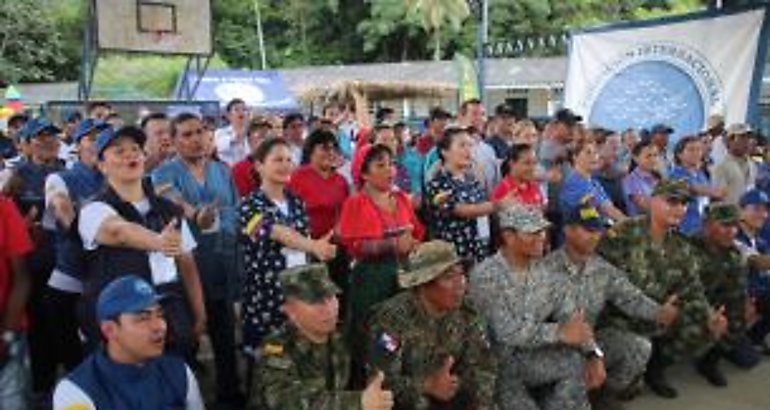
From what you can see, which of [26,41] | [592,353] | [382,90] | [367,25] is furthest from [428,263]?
[367,25]

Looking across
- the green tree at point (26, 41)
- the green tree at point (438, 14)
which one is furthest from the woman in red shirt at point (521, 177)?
the green tree at point (438, 14)

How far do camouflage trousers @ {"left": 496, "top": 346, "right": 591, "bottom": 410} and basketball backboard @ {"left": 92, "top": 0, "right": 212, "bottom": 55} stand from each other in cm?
Answer: 1085

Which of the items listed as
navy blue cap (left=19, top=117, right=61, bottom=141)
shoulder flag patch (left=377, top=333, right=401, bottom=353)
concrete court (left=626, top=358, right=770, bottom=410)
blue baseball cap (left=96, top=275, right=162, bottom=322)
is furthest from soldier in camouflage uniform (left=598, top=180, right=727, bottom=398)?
navy blue cap (left=19, top=117, right=61, bottom=141)

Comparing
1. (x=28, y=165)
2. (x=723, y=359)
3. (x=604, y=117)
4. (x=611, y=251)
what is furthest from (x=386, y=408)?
(x=604, y=117)

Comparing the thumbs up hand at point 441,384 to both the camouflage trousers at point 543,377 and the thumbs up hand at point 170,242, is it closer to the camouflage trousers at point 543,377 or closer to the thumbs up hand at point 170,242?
the camouflage trousers at point 543,377

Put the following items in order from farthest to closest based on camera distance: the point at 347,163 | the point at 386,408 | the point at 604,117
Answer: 1. the point at 604,117
2. the point at 347,163
3. the point at 386,408

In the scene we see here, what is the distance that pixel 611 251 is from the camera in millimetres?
4926

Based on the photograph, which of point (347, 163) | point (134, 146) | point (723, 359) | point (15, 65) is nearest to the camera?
point (134, 146)

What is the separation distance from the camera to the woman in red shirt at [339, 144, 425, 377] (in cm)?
425

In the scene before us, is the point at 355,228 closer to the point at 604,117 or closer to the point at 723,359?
the point at 723,359

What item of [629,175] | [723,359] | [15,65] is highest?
[15,65]

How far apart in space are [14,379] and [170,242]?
0.90 metres

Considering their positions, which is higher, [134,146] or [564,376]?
[134,146]

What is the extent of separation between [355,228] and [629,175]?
10.0 feet
